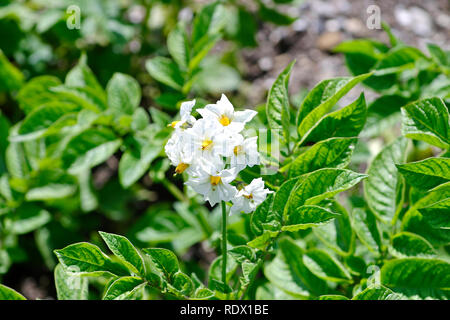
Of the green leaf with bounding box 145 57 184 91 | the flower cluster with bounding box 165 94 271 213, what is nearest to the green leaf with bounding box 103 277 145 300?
the flower cluster with bounding box 165 94 271 213

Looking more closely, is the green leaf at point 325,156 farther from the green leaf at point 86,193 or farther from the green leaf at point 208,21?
the green leaf at point 86,193

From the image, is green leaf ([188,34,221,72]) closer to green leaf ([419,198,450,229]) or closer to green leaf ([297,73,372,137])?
green leaf ([297,73,372,137])

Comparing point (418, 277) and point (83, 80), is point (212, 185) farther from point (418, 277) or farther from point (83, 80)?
point (83, 80)

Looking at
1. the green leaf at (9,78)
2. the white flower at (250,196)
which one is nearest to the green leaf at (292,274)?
the white flower at (250,196)

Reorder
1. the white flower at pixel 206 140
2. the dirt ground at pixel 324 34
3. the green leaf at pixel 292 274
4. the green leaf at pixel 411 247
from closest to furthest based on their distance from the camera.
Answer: the white flower at pixel 206 140 → the green leaf at pixel 411 247 → the green leaf at pixel 292 274 → the dirt ground at pixel 324 34

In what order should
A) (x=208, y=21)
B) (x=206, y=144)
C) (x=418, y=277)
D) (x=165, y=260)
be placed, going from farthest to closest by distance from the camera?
1. (x=208, y=21)
2. (x=418, y=277)
3. (x=165, y=260)
4. (x=206, y=144)

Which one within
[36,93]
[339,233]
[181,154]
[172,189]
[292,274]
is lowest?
[292,274]

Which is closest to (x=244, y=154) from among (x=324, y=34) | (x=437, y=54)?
(x=437, y=54)
